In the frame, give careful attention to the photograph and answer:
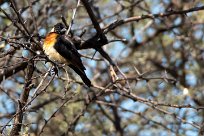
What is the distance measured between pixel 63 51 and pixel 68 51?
10 cm

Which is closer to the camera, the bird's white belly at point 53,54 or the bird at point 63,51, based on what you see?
the bird at point 63,51

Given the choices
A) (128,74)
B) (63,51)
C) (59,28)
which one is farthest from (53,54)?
(128,74)

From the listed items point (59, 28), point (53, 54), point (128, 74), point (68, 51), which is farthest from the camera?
point (128, 74)

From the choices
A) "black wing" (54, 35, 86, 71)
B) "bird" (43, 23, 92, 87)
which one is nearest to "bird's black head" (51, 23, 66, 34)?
"bird" (43, 23, 92, 87)

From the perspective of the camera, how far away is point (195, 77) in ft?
30.1

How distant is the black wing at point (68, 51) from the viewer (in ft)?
17.3

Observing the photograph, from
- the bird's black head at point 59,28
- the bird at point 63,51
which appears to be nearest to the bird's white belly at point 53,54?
the bird at point 63,51

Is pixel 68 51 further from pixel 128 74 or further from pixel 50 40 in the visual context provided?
pixel 128 74

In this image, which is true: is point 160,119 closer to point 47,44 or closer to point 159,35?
point 159,35

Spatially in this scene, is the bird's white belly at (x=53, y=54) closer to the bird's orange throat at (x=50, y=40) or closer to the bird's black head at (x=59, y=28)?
the bird's orange throat at (x=50, y=40)

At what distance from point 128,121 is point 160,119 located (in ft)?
2.70

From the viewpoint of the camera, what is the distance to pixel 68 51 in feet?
17.4

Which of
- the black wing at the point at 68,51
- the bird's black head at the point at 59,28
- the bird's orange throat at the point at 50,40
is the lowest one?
the black wing at the point at 68,51

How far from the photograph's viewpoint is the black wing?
17.3 feet
